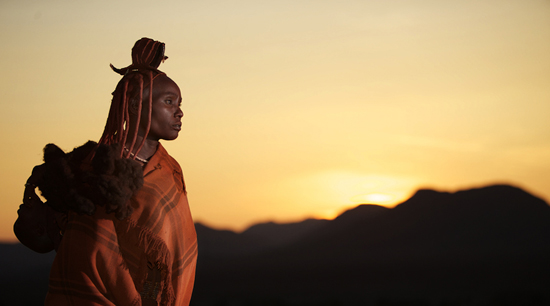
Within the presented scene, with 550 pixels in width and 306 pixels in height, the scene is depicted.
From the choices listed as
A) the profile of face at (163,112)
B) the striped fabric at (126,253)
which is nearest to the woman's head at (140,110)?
the profile of face at (163,112)

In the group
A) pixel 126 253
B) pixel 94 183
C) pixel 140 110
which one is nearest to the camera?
pixel 94 183

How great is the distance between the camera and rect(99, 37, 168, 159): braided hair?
10.3 feet

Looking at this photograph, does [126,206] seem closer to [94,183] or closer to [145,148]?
[94,183]

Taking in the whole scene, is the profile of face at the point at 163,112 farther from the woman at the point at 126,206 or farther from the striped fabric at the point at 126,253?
the striped fabric at the point at 126,253

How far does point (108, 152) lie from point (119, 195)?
0.24m

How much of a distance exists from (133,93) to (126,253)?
92 centimetres

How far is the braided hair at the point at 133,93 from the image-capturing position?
314 cm

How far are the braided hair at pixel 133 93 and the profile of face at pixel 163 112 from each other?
0.03 metres

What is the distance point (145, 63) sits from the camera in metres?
3.28

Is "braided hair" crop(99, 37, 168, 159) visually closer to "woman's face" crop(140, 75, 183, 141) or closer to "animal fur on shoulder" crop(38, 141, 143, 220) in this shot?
"woman's face" crop(140, 75, 183, 141)

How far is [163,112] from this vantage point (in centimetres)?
317

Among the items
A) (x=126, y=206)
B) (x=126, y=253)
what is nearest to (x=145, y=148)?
(x=126, y=206)

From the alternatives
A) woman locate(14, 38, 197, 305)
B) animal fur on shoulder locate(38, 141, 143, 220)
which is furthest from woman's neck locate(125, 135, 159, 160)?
animal fur on shoulder locate(38, 141, 143, 220)

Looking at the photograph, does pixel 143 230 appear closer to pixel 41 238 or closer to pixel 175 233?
pixel 175 233
